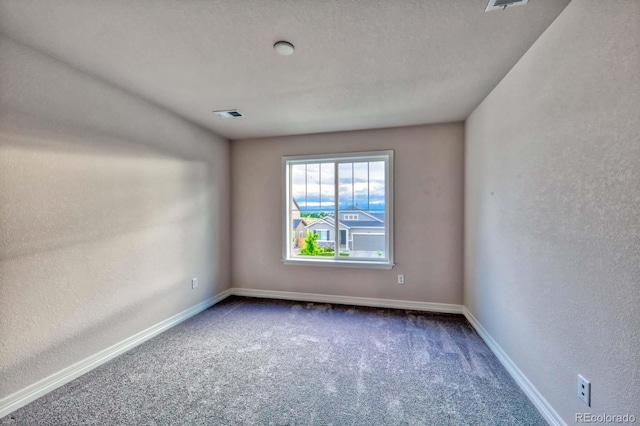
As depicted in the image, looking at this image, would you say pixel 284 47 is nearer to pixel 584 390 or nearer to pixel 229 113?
pixel 229 113

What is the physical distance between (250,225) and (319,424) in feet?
9.43

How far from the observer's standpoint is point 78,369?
78.3 inches

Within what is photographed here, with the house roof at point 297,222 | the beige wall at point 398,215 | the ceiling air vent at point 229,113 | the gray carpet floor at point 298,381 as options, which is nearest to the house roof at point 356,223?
the house roof at point 297,222

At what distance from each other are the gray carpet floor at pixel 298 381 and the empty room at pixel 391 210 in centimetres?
2

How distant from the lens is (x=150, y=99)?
8.46 ft

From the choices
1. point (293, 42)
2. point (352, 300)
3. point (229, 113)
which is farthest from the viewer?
point (352, 300)

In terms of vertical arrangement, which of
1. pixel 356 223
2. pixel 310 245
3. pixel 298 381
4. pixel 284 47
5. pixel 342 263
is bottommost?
pixel 298 381

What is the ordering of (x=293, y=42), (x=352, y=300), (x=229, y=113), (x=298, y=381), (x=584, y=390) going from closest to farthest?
(x=584, y=390), (x=293, y=42), (x=298, y=381), (x=229, y=113), (x=352, y=300)

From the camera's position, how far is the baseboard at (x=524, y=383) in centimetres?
152

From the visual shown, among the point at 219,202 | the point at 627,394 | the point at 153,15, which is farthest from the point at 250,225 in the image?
the point at 627,394

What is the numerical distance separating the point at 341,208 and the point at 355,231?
1.30ft

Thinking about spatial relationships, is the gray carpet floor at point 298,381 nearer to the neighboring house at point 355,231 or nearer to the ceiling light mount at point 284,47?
the neighboring house at point 355,231

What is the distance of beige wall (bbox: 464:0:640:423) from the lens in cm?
108

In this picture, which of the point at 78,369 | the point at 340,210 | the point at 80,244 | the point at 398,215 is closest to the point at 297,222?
the point at 340,210
